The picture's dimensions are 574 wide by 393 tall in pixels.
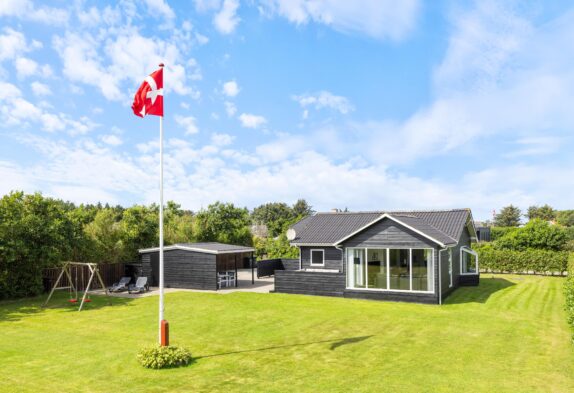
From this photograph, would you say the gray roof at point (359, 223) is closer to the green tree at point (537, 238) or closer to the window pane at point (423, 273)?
the window pane at point (423, 273)

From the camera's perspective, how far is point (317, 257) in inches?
1045

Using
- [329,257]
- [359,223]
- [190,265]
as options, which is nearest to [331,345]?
[329,257]

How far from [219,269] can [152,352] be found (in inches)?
595

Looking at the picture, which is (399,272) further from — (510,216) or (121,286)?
(510,216)

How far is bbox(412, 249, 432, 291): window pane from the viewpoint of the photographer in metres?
20.0

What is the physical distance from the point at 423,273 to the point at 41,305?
1862cm

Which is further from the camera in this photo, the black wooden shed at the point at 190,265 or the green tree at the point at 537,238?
the green tree at the point at 537,238

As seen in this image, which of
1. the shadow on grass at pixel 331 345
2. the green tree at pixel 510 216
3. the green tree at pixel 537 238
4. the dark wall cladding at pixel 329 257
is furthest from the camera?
the green tree at pixel 510 216

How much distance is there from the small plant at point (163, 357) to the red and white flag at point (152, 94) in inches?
248

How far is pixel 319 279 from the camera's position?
2219 centimetres

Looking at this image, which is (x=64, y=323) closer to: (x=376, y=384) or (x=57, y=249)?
(x=57, y=249)

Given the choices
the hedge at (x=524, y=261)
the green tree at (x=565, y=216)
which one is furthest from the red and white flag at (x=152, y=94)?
the green tree at (x=565, y=216)

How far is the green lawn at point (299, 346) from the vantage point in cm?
948

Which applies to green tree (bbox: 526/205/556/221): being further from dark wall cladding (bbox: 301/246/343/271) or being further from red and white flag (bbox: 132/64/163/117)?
red and white flag (bbox: 132/64/163/117)
